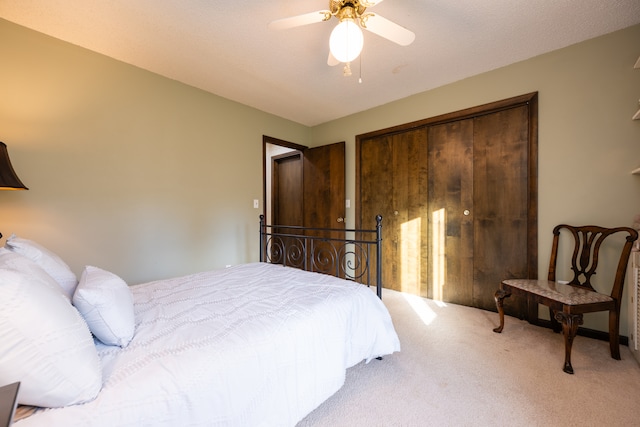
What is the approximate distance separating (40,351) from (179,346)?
38 cm

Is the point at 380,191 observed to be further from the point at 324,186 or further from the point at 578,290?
the point at 578,290

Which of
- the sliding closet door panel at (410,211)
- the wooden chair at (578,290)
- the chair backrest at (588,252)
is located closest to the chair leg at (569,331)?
the wooden chair at (578,290)

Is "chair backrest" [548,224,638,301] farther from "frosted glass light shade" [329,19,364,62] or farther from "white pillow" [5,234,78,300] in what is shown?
"white pillow" [5,234,78,300]

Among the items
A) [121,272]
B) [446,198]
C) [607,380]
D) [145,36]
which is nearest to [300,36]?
[145,36]

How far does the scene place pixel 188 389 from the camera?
0.84 meters

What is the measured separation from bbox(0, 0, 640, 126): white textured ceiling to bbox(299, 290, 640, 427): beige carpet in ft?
8.37

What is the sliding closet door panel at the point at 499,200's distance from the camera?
253cm

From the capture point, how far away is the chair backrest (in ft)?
6.19

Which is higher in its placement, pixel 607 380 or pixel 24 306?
pixel 24 306

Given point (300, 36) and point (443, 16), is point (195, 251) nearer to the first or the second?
point (300, 36)

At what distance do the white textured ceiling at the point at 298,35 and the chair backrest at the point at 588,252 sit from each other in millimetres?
1643

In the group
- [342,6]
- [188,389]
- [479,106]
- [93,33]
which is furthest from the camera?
[479,106]

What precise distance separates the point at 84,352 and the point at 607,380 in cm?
275

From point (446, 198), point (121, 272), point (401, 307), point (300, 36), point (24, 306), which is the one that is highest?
point (300, 36)
